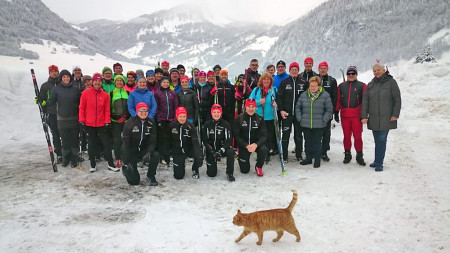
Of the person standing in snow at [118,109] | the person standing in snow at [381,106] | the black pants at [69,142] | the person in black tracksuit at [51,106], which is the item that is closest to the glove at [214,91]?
the person standing in snow at [118,109]

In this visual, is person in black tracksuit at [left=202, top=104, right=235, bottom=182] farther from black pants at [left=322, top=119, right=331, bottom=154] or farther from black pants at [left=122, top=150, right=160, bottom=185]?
black pants at [left=322, top=119, right=331, bottom=154]

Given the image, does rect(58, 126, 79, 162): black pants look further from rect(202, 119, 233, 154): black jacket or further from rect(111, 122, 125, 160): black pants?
rect(202, 119, 233, 154): black jacket

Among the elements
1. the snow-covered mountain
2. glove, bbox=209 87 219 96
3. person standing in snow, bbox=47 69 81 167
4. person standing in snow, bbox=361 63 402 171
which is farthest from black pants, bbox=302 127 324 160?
the snow-covered mountain

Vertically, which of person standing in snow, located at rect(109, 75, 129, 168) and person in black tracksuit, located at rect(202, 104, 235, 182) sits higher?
person standing in snow, located at rect(109, 75, 129, 168)

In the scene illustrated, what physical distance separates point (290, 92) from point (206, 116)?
2495 mm

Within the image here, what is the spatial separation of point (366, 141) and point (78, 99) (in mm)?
9022

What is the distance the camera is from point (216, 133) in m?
6.58

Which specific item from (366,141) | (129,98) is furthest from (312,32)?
(129,98)

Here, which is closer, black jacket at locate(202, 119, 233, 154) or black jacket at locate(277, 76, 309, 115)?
black jacket at locate(202, 119, 233, 154)

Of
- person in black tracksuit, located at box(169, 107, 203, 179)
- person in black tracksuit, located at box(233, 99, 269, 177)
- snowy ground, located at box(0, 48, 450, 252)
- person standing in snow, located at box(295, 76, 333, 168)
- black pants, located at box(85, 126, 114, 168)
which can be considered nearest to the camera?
snowy ground, located at box(0, 48, 450, 252)

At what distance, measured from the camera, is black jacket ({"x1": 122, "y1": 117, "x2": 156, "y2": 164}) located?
602cm

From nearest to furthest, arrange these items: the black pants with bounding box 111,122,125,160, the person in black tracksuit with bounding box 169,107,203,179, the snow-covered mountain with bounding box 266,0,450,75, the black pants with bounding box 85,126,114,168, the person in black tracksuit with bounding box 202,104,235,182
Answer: the person in black tracksuit with bounding box 169,107,203,179
the person in black tracksuit with bounding box 202,104,235,182
the black pants with bounding box 85,126,114,168
the black pants with bounding box 111,122,125,160
the snow-covered mountain with bounding box 266,0,450,75

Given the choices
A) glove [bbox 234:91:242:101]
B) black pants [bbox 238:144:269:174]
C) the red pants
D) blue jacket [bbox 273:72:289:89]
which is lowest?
black pants [bbox 238:144:269:174]

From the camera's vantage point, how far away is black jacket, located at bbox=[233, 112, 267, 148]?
675cm
